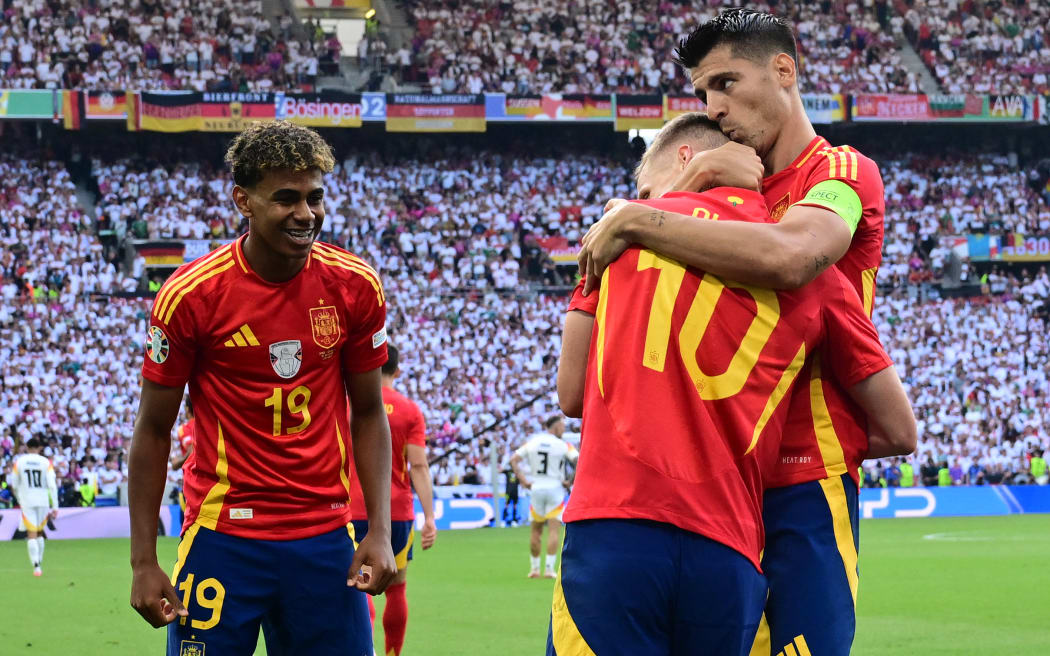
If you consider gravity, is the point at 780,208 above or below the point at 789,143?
below

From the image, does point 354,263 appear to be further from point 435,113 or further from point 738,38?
point 435,113

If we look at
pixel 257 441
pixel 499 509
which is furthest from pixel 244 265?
A: pixel 499 509

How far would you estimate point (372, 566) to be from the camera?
178 inches

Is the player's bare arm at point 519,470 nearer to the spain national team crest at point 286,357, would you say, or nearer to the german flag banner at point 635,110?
the spain national team crest at point 286,357

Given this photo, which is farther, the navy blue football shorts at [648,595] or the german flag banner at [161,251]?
the german flag banner at [161,251]

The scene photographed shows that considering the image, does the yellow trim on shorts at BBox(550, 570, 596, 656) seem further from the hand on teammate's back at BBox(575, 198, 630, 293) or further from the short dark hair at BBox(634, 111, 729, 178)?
the short dark hair at BBox(634, 111, 729, 178)

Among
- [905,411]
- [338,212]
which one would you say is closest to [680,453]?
[905,411]

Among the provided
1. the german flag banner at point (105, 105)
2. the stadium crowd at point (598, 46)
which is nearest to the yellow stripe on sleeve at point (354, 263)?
the german flag banner at point (105, 105)

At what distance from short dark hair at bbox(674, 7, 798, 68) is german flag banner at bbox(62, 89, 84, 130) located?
33.2 m

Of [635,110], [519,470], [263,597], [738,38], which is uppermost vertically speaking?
[635,110]

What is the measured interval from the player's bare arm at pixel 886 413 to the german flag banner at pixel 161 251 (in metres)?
31.7

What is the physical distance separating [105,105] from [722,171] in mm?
33553

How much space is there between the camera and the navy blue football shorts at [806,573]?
3.25 meters

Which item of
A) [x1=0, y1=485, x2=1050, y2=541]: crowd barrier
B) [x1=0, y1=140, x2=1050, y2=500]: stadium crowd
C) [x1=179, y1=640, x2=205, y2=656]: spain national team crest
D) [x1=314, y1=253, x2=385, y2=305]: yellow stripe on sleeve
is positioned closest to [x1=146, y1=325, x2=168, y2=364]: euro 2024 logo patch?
[x1=314, y1=253, x2=385, y2=305]: yellow stripe on sleeve
